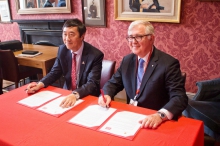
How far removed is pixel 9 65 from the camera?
287 centimetres

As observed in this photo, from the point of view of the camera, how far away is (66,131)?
114 centimetres

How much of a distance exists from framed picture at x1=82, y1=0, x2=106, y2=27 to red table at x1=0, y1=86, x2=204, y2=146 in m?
2.11

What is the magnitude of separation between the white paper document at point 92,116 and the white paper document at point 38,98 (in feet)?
1.07

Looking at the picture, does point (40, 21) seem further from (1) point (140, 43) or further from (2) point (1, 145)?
(2) point (1, 145)

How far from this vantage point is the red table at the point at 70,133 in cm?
104

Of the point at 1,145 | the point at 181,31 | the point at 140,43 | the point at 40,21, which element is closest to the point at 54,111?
the point at 1,145

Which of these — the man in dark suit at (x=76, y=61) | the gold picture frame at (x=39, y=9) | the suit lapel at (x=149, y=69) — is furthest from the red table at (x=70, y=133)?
the gold picture frame at (x=39, y=9)

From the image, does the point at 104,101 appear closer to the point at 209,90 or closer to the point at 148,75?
the point at 148,75

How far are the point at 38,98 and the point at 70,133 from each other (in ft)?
1.80

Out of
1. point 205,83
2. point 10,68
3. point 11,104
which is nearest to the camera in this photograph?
point 11,104

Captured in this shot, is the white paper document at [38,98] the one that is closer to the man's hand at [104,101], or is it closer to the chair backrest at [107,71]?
the man's hand at [104,101]

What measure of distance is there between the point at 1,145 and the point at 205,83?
186cm

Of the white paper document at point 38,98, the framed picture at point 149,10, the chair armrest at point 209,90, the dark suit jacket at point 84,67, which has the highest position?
the framed picture at point 149,10

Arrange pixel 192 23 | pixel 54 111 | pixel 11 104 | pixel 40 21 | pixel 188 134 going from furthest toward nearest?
pixel 40 21 < pixel 192 23 < pixel 11 104 < pixel 54 111 < pixel 188 134
